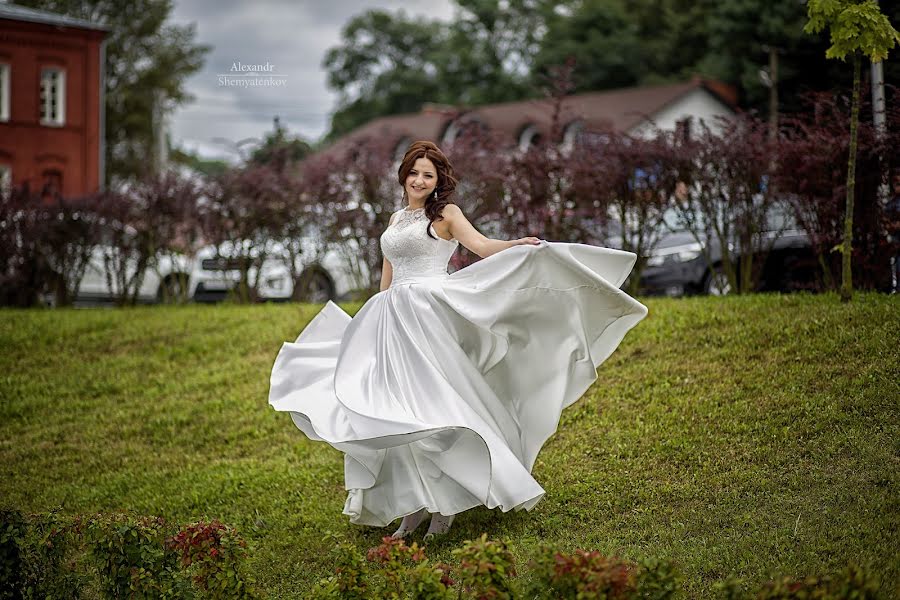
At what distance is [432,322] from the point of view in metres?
5.61

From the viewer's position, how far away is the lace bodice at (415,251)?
5.88m

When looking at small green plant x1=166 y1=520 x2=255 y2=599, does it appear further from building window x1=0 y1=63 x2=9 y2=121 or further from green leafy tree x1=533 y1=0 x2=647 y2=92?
green leafy tree x1=533 y1=0 x2=647 y2=92

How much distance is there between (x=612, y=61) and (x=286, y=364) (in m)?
38.9

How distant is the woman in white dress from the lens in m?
5.36

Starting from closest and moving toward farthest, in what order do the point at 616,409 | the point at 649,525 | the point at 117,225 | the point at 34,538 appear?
1. the point at 34,538
2. the point at 649,525
3. the point at 616,409
4. the point at 117,225

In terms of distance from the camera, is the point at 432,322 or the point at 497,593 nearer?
the point at 497,593

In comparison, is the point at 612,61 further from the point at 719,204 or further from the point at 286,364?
the point at 286,364

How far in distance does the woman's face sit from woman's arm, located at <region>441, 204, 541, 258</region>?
18cm

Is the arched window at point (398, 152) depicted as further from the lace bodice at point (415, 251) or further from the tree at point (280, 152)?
the lace bodice at point (415, 251)

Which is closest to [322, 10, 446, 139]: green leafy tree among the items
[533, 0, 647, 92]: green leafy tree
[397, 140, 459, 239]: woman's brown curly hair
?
[533, 0, 647, 92]: green leafy tree

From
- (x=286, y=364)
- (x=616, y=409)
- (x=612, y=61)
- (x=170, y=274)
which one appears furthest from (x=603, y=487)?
(x=612, y=61)

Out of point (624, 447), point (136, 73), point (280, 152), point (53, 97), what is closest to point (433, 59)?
point (136, 73)

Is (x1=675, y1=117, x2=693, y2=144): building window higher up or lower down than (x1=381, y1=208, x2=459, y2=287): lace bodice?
higher up

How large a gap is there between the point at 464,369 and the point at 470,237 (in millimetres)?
841
